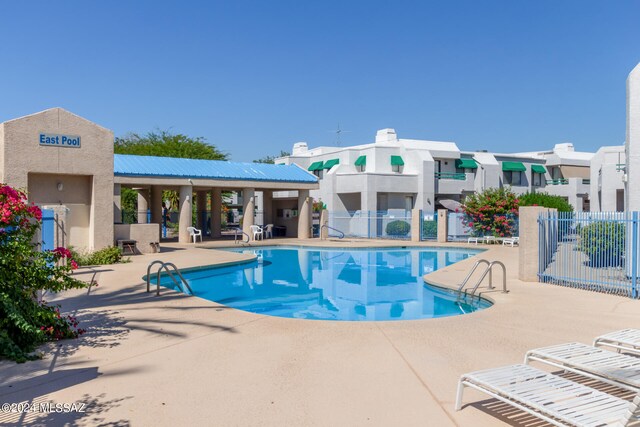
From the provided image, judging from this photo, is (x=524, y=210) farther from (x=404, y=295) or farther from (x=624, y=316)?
(x=624, y=316)

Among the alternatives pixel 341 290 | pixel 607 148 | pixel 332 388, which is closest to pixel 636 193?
pixel 341 290

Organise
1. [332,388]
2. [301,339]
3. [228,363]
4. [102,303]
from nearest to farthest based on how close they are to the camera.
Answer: [332,388] → [228,363] → [301,339] → [102,303]

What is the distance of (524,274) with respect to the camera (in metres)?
14.4

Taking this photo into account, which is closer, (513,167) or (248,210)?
(248,210)

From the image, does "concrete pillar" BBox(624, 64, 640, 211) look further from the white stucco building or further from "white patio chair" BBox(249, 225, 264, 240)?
the white stucco building

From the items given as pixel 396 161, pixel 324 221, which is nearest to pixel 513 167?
pixel 396 161

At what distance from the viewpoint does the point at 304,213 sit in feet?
106

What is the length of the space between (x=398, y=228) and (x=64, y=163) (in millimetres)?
21921

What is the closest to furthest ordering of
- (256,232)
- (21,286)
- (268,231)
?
(21,286), (256,232), (268,231)

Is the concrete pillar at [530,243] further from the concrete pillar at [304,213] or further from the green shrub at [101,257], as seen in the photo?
the concrete pillar at [304,213]

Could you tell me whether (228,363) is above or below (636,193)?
below

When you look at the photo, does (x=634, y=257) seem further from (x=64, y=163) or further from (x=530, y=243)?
(x=64, y=163)

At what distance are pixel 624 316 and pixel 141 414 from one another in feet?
29.0

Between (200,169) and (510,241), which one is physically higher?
(200,169)
